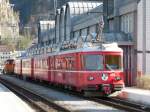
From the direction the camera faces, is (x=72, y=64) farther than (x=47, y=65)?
No

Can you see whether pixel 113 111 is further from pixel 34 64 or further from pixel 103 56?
pixel 34 64

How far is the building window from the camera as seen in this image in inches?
2000

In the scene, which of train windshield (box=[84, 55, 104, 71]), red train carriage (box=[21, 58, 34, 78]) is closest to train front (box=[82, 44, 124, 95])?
train windshield (box=[84, 55, 104, 71])

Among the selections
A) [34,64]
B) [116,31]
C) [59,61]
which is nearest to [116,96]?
[59,61]

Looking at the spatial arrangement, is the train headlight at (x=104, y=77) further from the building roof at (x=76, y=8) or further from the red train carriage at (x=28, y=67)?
the building roof at (x=76, y=8)

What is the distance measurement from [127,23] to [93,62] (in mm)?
20551

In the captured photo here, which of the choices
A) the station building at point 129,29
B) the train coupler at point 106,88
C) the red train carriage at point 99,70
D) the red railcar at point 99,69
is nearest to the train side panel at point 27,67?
the station building at point 129,29

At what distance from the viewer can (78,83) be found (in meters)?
32.6

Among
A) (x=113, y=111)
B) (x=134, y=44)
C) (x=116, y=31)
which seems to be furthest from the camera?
(x=116, y=31)

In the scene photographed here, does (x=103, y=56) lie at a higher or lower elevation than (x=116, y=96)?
higher

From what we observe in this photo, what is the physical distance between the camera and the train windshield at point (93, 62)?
104 feet

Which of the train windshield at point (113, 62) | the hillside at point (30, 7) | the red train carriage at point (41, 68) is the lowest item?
the red train carriage at point (41, 68)

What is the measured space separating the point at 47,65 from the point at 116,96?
478 inches

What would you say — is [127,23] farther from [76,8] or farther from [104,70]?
[76,8]
